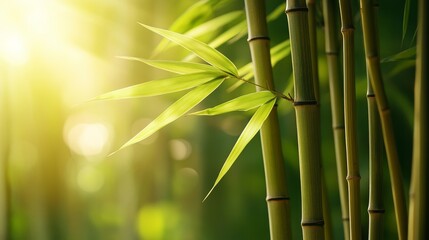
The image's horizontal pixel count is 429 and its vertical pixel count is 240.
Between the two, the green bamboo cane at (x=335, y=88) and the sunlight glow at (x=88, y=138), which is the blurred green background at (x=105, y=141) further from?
the green bamboo cane at (x=335, y=88)

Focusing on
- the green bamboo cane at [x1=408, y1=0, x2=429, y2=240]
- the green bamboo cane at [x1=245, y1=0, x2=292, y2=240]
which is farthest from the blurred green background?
the green bamboo cane at [x1=408, y1=0, x2=429, y2=240]

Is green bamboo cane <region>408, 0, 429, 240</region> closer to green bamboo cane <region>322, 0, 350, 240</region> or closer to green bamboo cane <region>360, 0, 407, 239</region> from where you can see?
green bamboo cane <region>360, 0, 407, 239</region>

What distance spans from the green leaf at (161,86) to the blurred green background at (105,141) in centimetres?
73

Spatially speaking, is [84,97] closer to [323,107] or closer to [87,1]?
[87,1]

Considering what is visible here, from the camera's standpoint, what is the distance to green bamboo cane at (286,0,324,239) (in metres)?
0.64

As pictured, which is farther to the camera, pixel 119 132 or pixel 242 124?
pixel 119 132

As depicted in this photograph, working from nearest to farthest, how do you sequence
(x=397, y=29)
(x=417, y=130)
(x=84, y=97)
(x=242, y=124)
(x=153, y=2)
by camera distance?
(x=417, y=130) < (x=397, y=29) < (x=242, y=124) < (x=153, y=2) < (x=84, y=97)

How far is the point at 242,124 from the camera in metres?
1.48

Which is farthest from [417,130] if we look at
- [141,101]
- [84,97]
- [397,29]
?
[84,97]

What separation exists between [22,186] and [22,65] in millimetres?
329

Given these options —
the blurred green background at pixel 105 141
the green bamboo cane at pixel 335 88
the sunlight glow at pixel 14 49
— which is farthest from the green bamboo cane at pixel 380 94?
the sunlight glow at pixel 14 49

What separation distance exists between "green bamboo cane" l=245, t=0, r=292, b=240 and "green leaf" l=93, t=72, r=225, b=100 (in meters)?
0.05

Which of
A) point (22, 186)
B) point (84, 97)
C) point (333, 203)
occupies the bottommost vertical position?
point (333, 203)

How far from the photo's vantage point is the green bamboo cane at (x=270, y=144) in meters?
0.69
